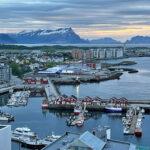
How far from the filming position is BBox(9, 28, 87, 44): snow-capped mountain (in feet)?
261

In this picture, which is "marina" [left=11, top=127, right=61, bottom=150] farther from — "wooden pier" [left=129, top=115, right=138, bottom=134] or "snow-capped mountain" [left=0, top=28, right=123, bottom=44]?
"snow-capped mountain" [left=0, top=28, right=123, bottom=44]

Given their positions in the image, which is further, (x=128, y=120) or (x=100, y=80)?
(x=100, y=80)

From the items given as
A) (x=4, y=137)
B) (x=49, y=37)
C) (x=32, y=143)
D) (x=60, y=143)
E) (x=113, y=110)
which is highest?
(x=49, y=37)

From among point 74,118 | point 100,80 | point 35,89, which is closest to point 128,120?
point 74,118

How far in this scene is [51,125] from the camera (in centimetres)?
581

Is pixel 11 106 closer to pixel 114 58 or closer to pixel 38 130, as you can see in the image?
pixel 38 130

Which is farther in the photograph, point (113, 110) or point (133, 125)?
point (113, 110)

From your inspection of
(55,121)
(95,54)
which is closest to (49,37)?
(95,54)

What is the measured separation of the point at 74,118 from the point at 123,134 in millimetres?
1245

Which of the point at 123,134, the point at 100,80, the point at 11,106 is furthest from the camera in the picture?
the point at 100,80

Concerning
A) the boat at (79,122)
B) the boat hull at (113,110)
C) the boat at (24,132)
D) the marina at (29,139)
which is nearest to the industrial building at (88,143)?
the marina at (29,139)

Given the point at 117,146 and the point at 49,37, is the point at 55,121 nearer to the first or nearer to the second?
the point at 117,146

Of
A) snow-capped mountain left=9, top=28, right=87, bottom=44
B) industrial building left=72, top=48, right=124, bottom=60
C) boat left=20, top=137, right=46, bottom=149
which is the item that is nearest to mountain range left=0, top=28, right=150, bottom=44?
snow-capped mountain left=9, top=28, right=87, bottom=44

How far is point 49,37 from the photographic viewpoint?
8025cm
